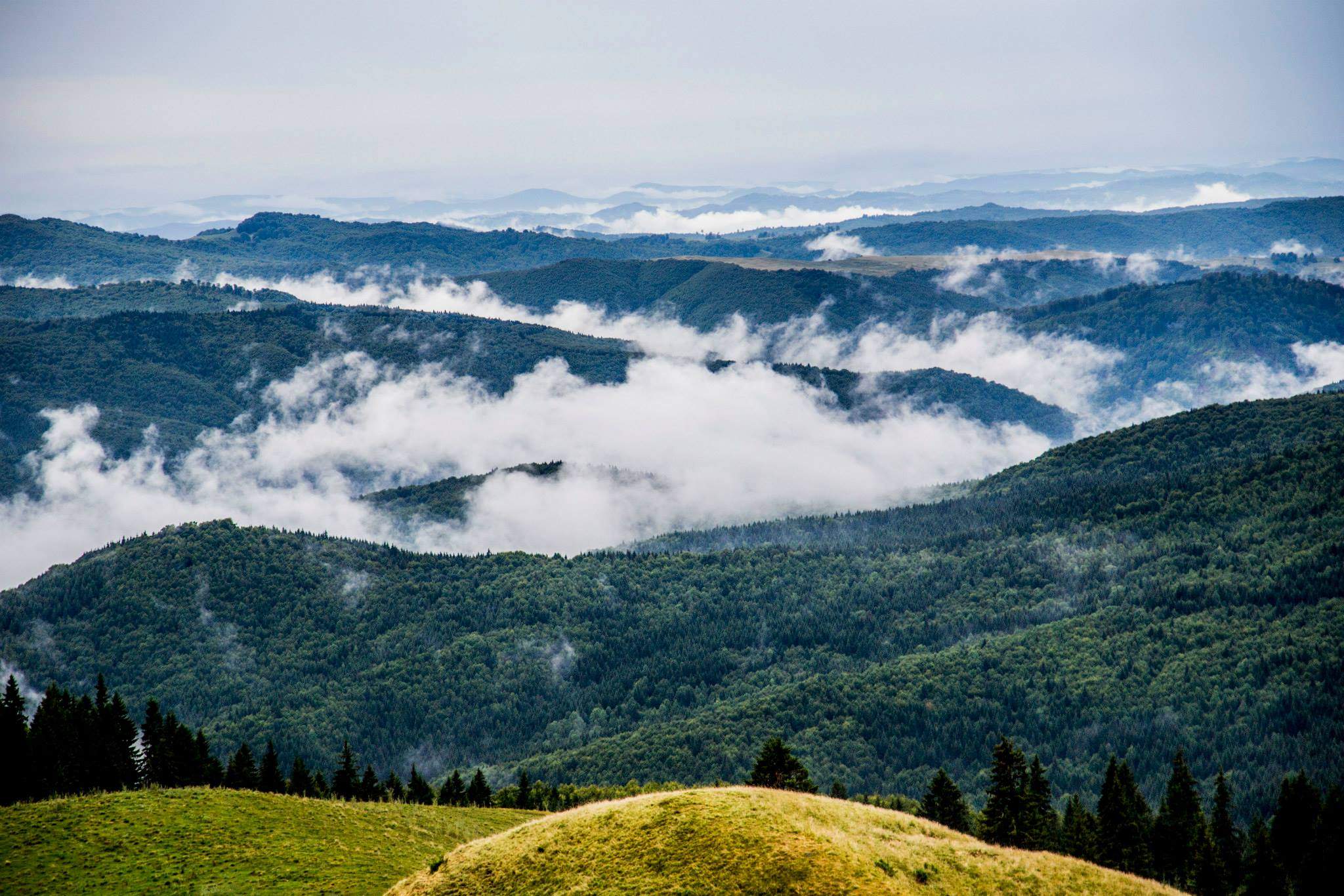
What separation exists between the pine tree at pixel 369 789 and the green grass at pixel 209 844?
2936 cm

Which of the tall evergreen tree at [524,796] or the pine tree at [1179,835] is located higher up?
the pine tree at [1179,835]

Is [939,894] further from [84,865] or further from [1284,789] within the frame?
[1284,789]

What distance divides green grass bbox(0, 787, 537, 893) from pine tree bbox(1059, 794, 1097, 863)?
57678 mm

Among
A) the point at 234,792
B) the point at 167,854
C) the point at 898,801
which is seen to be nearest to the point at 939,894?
the point at 167,854

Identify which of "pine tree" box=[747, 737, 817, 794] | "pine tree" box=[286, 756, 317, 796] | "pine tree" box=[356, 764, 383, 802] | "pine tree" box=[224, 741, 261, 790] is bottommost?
"pine tree" box=[356, 764, 383, 802]

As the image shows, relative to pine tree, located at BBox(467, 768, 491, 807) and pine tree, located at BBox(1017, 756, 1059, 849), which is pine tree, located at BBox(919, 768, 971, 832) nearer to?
pine tree, located at BBox(1017, 756, 1059, 849)

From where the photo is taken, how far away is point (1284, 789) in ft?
363

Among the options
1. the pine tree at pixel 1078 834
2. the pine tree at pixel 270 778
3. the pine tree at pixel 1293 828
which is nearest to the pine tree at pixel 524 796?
the pine tree at pixel 270 778

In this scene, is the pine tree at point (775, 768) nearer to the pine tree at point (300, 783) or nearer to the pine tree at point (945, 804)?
the pine tree at point (945, 804)

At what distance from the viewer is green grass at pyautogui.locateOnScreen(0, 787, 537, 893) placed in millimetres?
69312

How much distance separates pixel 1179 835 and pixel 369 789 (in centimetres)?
8964

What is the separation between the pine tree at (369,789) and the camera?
120 metres

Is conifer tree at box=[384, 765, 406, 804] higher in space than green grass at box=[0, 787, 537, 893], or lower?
lower

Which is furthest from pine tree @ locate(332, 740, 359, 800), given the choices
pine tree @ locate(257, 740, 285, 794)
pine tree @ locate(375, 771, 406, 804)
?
pine tree @ locate(257, 740, 285, 794)
